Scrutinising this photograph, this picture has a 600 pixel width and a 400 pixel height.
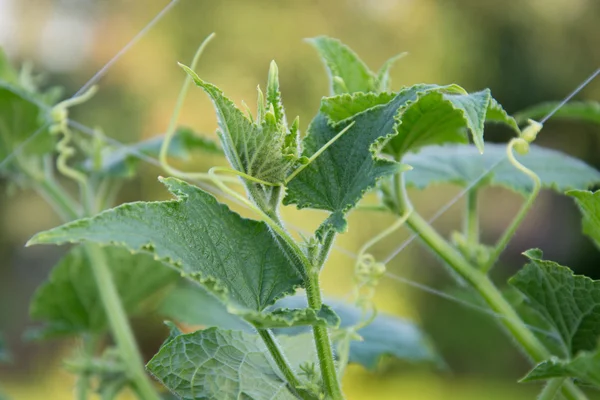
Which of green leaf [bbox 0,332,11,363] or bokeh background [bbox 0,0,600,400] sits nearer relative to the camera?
green leaf [bbox 0,332,11,363]

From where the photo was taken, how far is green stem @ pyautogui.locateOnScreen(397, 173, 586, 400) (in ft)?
1.17

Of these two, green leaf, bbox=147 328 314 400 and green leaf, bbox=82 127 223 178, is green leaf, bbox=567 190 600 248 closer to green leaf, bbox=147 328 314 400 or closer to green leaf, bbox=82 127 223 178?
green leaf, bbox=147 328 314 400

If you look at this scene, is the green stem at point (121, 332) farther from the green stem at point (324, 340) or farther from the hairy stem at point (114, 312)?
the green stem at point (324, 340)

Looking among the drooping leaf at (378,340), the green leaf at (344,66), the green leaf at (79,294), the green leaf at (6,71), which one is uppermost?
the green leaf at (6,71)

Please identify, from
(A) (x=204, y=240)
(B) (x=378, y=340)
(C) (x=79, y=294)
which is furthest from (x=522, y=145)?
(C) (x=79, y=294)

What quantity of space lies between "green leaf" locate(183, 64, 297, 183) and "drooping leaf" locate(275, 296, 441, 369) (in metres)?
0.23

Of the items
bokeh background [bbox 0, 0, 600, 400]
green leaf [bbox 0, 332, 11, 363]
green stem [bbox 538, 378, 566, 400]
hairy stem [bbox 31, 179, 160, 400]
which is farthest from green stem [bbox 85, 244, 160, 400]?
bokeh background [bbox 0, 0, 600, 400]

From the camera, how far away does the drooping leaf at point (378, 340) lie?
1.63 ft

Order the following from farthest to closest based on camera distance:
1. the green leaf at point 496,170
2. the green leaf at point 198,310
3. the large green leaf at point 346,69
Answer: the green leaf at point 198,310 → the green leaf at point 496,170 → the large green leaf at point 346,69

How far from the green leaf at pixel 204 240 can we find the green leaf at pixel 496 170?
0.19 m

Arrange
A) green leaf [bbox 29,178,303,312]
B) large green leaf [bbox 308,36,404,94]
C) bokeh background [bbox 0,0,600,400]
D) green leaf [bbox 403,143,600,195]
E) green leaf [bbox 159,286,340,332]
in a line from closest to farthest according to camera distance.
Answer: green leaf [bbox 29,178,303,312], large green leaf [bbox 308,36,404,94], green leaf [bbox 403,143,600,195], green leaf [bbox 159,286,340,332], bokeh background [bbox 0,0,600,400]

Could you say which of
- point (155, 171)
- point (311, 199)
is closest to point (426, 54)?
point (155, 171)

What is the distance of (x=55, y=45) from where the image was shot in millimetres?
3068

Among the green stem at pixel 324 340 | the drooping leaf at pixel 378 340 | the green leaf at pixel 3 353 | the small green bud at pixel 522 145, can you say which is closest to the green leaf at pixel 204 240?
the green stem at pixel 324 340
